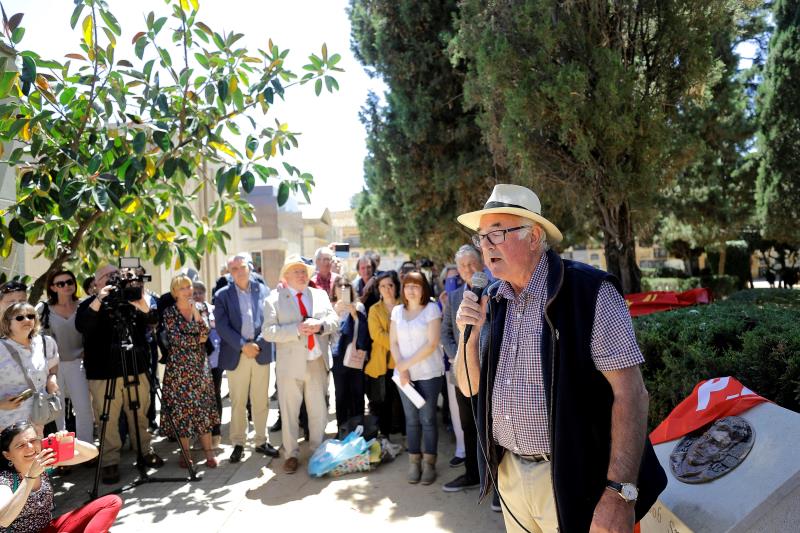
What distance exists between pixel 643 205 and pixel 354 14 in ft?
34.3

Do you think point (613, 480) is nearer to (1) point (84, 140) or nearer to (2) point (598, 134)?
(1) point (84, 140)

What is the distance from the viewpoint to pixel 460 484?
4.84 meters

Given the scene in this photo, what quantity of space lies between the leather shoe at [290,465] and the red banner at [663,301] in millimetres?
3853

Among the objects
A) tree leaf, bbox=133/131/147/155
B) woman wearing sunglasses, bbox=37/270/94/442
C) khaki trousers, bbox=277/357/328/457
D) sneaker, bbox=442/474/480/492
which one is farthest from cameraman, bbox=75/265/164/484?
sneaker, bbox=442/474/480/492

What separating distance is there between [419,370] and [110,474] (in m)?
3.12

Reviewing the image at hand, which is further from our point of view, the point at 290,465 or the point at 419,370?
the point at 290,465

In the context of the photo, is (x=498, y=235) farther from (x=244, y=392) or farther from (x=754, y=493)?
(x=244, y=392)

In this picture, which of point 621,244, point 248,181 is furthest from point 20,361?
point 621,244

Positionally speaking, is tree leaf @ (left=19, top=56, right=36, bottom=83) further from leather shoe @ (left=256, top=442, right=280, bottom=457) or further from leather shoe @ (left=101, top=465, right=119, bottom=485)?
leather shoe @ (left=256, top=442, right=280, bottom=457)

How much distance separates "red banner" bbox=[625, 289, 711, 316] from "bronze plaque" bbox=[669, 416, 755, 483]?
3.71 metres

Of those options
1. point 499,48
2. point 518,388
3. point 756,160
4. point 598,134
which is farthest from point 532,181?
point 756,160

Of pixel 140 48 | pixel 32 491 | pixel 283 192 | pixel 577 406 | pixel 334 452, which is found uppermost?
pixel 140 48

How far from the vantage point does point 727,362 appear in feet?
10.7

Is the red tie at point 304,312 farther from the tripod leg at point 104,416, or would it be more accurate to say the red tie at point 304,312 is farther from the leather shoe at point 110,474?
the leather shoe at point 110,474
